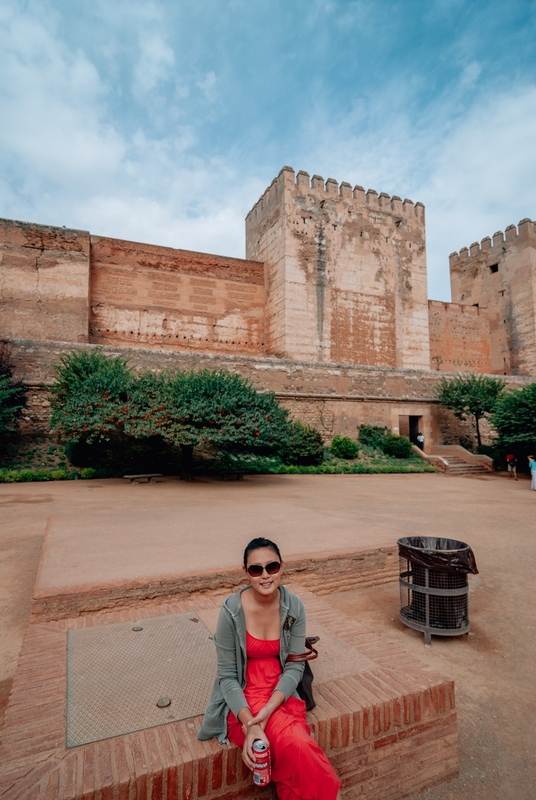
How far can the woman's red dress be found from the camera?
5.21 feet

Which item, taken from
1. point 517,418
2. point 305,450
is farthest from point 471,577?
point 517,418

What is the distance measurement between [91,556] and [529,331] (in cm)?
2623

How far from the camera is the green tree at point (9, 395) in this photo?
1154 centimetres

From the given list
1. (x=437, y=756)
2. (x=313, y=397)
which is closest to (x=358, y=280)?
(x=313, y=397)

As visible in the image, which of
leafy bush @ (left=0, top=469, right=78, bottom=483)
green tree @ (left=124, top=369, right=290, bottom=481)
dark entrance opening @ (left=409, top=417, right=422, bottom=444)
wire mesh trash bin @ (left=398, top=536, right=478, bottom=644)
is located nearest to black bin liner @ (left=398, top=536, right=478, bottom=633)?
wire mesh trash bin @ (left=398, top=536, right=478, bottom=644)

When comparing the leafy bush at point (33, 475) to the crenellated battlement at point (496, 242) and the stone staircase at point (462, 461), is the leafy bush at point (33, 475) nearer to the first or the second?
the stone staircase at point (462, 461)

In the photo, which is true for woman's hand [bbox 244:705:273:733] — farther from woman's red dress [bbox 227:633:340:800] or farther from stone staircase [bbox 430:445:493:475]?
stone staircase [bbox 430:445:493:475]

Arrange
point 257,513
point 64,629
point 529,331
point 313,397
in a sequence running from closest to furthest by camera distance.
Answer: point 64,629 → point 257,513 → point 313,397 → point 529,331

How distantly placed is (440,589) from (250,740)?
87.5 inches

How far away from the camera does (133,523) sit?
19.3 feet

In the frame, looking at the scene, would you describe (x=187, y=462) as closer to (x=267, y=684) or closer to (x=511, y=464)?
(x=267, y=684)

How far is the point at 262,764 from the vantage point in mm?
1604

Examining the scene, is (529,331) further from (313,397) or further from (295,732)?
(295,732)

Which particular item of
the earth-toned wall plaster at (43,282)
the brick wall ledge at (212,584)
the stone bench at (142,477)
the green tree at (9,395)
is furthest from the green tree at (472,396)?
the green tree at (9,395)
